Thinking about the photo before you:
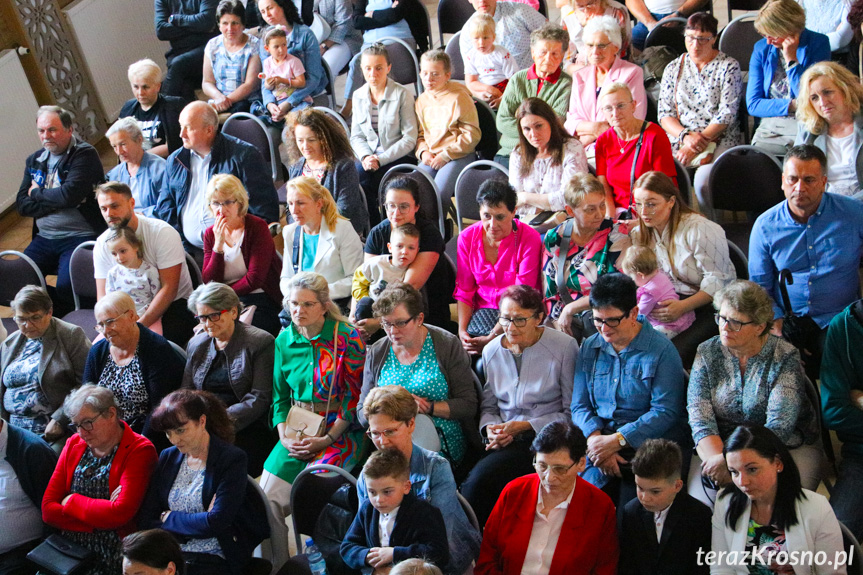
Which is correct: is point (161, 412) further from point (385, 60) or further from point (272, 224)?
point (385, 60)

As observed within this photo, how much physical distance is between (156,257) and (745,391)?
2.78 meters

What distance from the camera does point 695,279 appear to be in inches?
146

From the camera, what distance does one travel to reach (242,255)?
4.47m

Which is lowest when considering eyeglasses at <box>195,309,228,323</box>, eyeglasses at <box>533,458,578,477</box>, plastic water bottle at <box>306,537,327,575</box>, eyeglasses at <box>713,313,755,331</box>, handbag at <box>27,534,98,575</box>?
plastic water bottle at <box>306,537,327,575</box>

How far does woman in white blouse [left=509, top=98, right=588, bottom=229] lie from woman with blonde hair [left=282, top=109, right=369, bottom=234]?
82 centimetres

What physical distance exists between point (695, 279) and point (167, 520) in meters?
2.23

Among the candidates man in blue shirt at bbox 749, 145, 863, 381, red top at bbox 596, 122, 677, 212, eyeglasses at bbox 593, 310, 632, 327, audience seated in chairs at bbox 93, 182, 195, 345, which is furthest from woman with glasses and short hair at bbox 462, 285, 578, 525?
audience seated in chairs at bbox 93, 182, 195, 345

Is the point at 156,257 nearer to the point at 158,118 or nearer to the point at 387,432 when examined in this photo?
the point at 158,118

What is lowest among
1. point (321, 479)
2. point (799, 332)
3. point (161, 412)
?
point (799, 332)

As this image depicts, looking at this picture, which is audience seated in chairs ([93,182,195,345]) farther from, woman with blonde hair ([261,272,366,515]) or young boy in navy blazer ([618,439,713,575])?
young boy in navy blazer ([618,439,713,575])

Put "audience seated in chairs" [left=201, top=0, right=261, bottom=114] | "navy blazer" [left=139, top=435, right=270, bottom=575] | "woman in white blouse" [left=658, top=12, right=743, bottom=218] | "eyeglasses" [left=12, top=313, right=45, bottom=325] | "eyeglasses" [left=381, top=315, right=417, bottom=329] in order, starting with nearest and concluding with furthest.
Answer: "navy blazer" [left=139, top=435, right=270, bottom=575]
"eyeglasses" [left=381, top=315, right=417, bottom=329]
"eyeglasses" [left=12, top=313, right=45, bottom=325]
"woman in white blouse" [left=658, top=12, right=743, bottom=218]
"audience seated in chairs" [left=201, top=0, right=261, bottom=114]

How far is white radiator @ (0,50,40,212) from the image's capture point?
21.7 feet

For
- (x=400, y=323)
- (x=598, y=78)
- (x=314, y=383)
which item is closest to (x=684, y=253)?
(x=400, y=323)

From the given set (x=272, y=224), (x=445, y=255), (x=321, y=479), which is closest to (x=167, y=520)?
(x=321, y=479)
